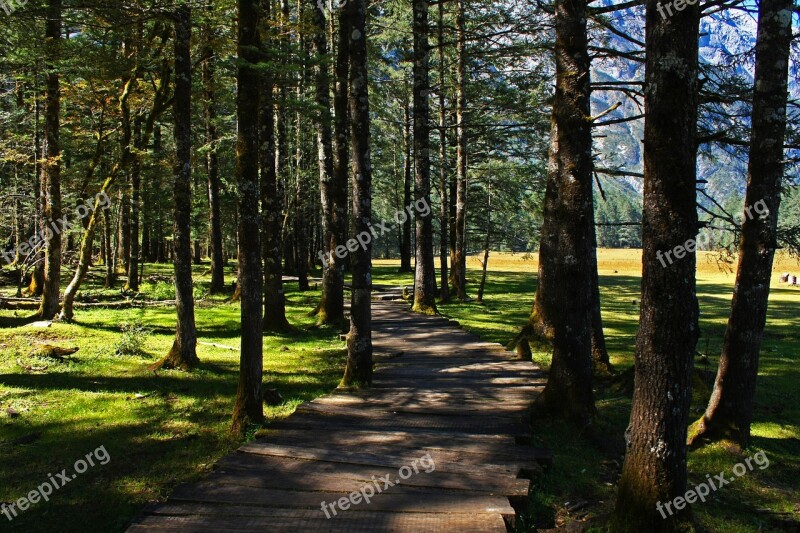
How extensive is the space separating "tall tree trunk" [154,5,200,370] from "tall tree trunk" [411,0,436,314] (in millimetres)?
8627

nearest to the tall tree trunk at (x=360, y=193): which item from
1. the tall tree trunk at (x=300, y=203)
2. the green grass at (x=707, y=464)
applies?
the green grass at (x=707, y=464)

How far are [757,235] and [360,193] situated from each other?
5.66 metres

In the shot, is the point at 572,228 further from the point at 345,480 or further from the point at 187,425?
the point at 187,425

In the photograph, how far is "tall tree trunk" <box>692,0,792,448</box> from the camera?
6.57 meters

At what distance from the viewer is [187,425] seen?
7887 millimetres

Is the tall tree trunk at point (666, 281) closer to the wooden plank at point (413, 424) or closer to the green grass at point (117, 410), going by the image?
the wooden plank at point (413, 424)

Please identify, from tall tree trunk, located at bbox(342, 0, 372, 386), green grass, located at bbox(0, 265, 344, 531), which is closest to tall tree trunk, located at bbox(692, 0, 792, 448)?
tall tree trunk, located at bbox(342, 0, 372, 386)

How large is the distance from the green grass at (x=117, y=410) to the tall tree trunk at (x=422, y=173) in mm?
4567

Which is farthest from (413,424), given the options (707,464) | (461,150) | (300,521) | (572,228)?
(461,150)

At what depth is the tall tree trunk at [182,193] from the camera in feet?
32.3

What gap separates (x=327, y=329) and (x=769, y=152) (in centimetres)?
1122

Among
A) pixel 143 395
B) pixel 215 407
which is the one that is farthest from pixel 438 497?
pixel 143 395

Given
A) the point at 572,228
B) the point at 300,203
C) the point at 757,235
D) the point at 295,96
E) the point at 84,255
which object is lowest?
the point at 84,255

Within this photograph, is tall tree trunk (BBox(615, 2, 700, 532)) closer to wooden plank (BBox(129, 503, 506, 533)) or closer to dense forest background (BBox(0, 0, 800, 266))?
dense forest background (BBox(0, 0, 800, 266))
